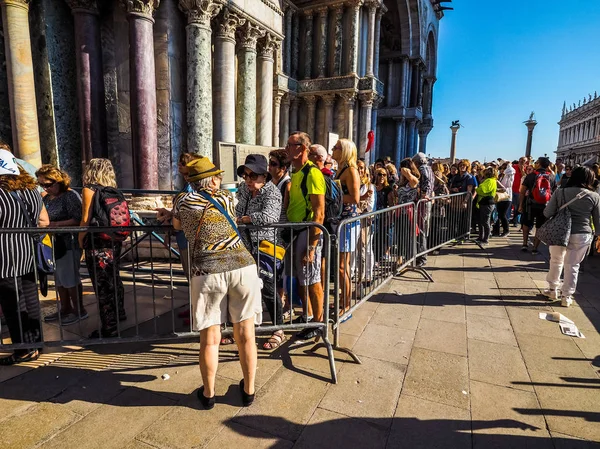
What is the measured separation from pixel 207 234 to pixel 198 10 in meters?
6.70

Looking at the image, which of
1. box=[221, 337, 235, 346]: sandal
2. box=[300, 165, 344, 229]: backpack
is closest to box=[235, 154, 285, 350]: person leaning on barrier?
box=[221, 337, 235, 346]: sandal

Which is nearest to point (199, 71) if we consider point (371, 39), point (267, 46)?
point (267, 46)

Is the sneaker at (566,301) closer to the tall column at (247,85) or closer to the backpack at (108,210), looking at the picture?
the backpack at (108,210)

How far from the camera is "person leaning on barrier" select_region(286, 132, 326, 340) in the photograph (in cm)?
349

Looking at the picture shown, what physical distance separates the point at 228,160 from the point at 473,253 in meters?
5.87

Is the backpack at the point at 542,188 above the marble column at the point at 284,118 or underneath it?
underneath

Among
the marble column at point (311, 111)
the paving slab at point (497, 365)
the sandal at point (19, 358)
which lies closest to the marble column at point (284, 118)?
the marble column at point (311, 111)

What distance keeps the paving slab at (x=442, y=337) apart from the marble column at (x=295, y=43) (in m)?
16.3

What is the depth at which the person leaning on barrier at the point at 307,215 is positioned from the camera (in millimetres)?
3490

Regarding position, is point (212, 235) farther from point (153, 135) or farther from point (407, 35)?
point (407, 35)

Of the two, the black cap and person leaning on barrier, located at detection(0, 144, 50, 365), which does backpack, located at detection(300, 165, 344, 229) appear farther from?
person leaning on barrier, located at detection(0, 144, 50, 365)

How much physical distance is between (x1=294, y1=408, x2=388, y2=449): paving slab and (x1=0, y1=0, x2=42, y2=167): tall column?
21.8 feet

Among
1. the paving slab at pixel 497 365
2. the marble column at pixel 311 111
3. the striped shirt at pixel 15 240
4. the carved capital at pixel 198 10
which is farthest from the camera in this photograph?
the marble column at pixel 311 111

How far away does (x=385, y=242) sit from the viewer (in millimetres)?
5457
